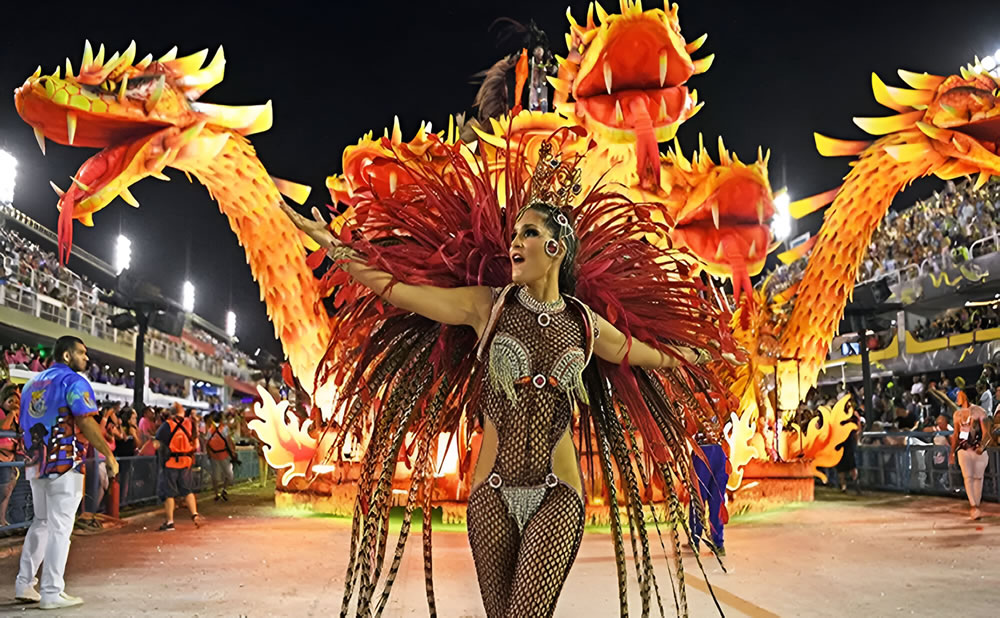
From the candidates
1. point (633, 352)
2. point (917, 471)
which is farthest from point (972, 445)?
point (633, 352)

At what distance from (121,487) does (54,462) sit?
20.5 ft

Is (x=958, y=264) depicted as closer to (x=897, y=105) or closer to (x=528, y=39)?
(x=897, y=105)

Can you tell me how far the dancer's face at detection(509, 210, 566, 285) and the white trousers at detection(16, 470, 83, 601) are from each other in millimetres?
3809

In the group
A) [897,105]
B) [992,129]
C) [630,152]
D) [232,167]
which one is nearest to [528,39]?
[630,152]

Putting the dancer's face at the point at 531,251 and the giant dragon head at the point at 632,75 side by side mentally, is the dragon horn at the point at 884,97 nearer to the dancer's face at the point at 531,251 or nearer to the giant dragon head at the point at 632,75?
the giant dragon head at the point at 632,75

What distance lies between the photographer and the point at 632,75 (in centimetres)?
927

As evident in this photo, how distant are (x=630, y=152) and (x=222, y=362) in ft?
147

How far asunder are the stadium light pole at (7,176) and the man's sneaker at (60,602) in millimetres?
18221

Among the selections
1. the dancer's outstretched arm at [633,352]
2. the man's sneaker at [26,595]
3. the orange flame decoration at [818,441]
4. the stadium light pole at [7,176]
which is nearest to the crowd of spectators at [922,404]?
the orange flame decoration at [818,441]

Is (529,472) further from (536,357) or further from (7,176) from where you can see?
(7,176)

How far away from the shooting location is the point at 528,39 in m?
11.6

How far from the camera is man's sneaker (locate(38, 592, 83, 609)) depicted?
547 centimetres

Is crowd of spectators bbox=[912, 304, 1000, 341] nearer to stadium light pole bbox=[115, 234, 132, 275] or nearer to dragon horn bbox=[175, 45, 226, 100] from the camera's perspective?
dragon horn bbox=[175, 45, 226, 100]

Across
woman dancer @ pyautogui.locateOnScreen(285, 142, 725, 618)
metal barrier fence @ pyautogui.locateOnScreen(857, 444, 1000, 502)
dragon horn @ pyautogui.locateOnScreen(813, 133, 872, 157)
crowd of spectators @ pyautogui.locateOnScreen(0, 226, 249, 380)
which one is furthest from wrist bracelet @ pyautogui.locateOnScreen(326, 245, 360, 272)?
crowd of spectators @ pyautogui.locateOnScreen(0, 226, 249, 380)
